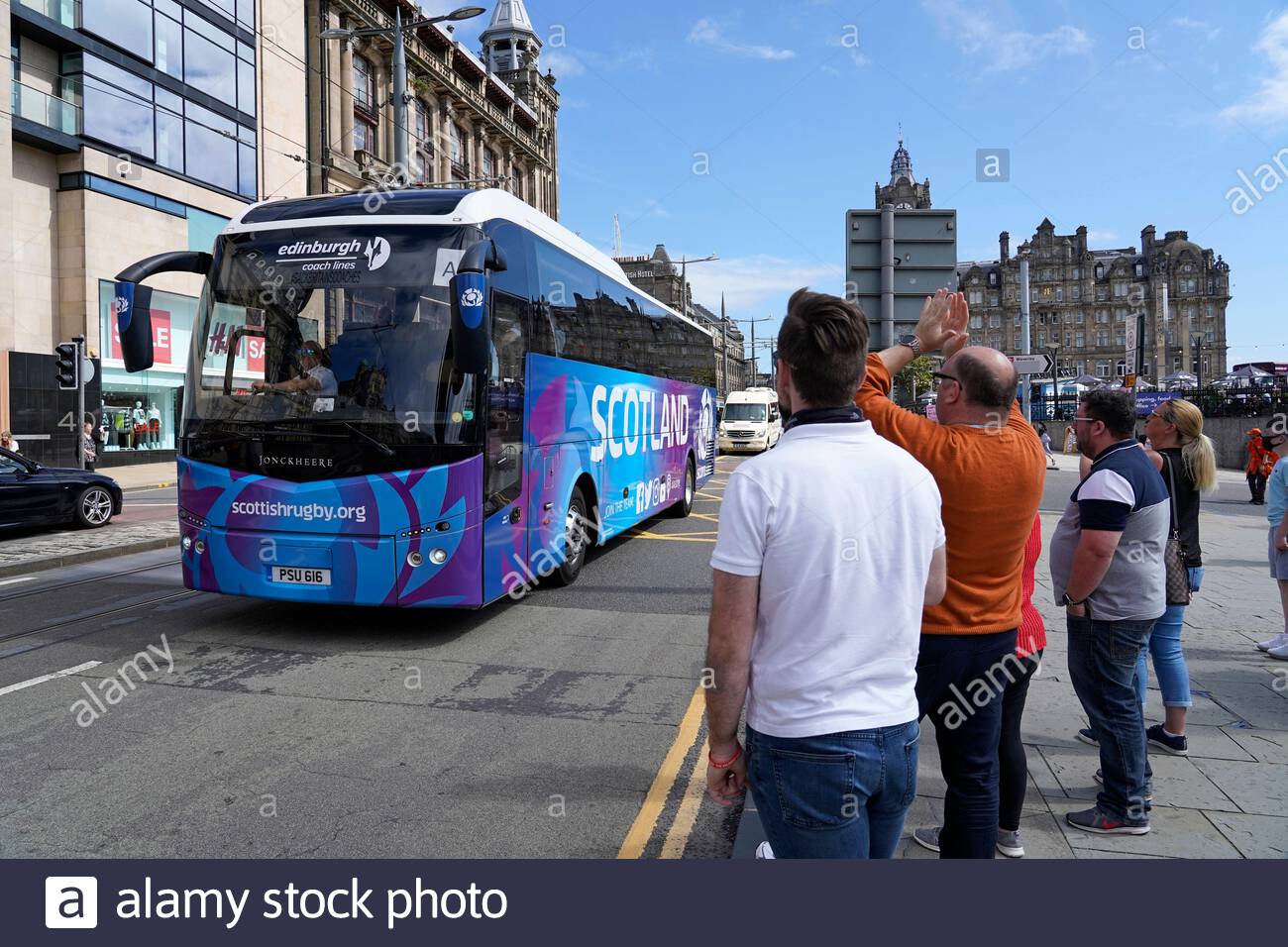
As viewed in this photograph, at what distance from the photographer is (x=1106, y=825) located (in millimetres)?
3633

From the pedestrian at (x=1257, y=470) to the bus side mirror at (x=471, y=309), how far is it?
1853cm

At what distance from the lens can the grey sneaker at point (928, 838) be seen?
11.3 ft

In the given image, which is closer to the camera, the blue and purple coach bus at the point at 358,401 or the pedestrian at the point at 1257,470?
the blue and purple coach bus at the point at 358,401

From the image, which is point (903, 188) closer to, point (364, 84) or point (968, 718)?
point (364, 84)

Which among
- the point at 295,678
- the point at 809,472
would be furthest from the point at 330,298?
the point at 809,472

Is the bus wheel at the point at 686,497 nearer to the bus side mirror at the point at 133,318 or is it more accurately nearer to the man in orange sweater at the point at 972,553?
→ the bus side mirror at the point at 133,318

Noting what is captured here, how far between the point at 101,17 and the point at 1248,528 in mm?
30597

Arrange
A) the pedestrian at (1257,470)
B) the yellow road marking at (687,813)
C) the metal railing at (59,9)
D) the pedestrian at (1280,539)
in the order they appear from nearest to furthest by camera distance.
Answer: the yellow road marking at (687,813)
the pedestrian at (1280,539)
the pedestrian at (1257,470)
the metal railing at (59,9)

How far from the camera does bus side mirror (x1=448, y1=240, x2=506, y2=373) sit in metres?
6.04

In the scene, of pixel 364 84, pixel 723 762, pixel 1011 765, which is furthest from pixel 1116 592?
pixel 364 84

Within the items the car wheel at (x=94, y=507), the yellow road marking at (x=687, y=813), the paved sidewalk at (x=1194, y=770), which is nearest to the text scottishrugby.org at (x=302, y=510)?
the yellow road marking at (x=687, y=813)

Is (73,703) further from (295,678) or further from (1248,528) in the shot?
(1248,528)
